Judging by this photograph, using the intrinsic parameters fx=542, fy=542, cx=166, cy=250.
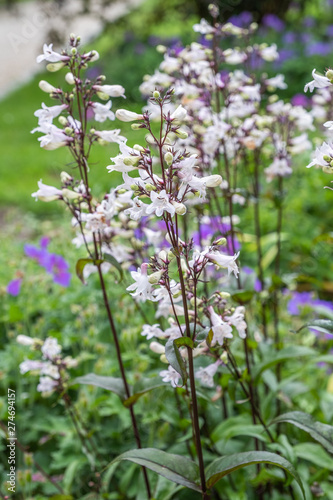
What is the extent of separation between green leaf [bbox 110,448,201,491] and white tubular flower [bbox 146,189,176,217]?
0.70 meters

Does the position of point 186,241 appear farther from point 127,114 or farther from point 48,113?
point 48,113

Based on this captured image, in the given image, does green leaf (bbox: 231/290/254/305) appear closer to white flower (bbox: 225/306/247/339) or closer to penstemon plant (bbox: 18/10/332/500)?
penstemon plant (bbox: 18/10/332/500)

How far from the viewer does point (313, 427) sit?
5.40ft

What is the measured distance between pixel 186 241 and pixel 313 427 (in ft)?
2.27

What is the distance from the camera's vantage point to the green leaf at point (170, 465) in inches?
58.5

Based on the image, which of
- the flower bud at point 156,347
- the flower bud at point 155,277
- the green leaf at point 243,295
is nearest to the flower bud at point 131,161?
the flower bud at point 155,277

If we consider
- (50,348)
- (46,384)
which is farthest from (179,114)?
(46,384)

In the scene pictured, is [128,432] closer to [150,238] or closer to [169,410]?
[169,410]

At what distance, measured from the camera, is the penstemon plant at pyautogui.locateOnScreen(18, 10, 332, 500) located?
1376mm

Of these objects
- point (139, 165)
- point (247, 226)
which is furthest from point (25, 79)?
point (139, 165)

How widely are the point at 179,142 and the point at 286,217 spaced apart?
2879mm

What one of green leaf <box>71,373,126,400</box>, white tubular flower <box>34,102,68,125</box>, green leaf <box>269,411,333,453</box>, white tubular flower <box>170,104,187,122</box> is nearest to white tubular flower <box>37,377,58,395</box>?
green leaf <box>71,373,126,400</box>

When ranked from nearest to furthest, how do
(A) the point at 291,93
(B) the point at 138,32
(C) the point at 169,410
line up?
(C) the point at 169,410, (A) the point at 291,93, (B) the point at 138,32

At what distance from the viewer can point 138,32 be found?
1175 cm
